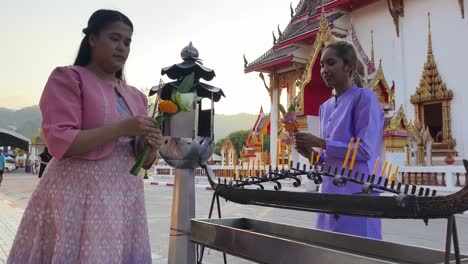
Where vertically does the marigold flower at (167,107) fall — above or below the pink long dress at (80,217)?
above

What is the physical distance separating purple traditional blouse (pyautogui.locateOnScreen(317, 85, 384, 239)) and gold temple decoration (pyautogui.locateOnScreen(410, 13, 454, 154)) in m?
9.49

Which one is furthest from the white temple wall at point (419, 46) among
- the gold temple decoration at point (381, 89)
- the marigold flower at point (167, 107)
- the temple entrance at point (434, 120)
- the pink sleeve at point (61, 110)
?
the pink sleeve at point (61, 110)

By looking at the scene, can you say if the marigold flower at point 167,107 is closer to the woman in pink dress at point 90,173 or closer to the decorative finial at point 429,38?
the woman in pink dress at point 90,173

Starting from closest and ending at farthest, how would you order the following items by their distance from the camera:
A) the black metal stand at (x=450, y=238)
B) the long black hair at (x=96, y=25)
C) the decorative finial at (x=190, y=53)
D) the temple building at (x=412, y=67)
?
the black metal stand at (x=450, y=238), the long black hair at (x=96, y=25), the decorative finial at (x=190, y=53), the temple building at (x=412, y=67)

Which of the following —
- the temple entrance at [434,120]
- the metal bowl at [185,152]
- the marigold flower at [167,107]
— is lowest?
the metal bowl at [185,152]

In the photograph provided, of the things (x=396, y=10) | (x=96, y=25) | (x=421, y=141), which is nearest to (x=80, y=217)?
(x=96, y=25)

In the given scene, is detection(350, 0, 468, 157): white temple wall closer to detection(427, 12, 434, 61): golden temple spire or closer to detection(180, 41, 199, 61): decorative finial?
detection(427, 12, 434, 61): golden temple spire

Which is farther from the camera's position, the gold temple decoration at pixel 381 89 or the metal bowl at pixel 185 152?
the gold temple decoration at pixel 381 89

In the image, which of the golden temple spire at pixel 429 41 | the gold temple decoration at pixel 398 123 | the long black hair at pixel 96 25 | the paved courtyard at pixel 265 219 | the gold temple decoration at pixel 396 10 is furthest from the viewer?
the gold temple decoration at pixel 396 10

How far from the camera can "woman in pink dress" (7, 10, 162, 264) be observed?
132 cm

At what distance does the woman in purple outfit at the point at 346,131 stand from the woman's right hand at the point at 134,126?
723 millimetres

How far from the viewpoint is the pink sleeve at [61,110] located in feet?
4.31

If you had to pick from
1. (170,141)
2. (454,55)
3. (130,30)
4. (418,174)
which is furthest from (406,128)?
(130,30)

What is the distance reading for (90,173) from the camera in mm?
1397
